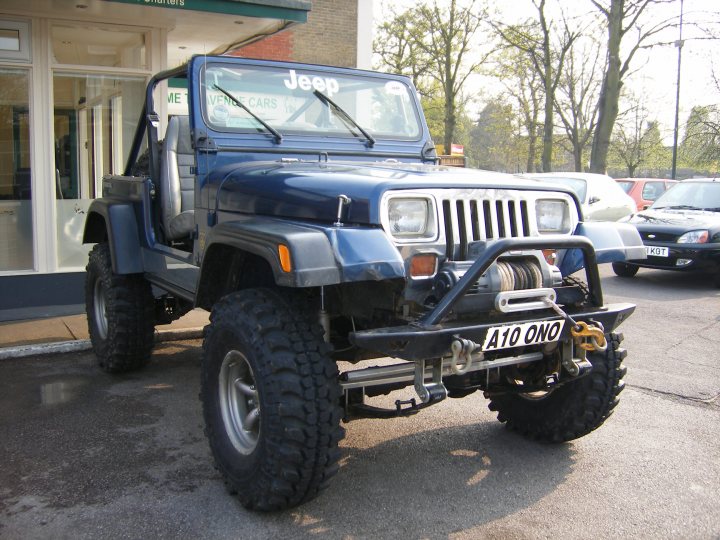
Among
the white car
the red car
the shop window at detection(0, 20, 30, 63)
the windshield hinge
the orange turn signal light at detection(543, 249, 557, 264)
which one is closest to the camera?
the orange turn signal light at detection(543, 249, 557, 264)

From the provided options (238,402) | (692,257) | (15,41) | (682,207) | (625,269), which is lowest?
(625,269)

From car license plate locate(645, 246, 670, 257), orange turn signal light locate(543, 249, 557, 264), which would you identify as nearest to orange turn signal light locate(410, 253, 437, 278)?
orange turn signal light locate(543, 249, 557, 264)

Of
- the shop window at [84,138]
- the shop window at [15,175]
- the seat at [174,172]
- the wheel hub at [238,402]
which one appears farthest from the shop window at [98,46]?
the wheel hub at [238,402]

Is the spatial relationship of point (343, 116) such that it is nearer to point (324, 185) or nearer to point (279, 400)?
point (324, 185)

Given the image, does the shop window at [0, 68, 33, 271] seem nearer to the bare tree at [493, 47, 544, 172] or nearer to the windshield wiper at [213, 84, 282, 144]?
the windshield wiper at [213, 84, 282, 144]

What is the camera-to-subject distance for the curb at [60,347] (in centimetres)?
601

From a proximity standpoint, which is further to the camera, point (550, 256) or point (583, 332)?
point (550, 256)

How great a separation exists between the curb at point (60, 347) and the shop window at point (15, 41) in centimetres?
341

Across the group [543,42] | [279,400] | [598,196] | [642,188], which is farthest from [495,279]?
[543,42]

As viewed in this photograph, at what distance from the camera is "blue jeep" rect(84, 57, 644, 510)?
2.95 m

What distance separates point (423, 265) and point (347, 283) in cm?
39

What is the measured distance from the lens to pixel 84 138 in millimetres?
8516

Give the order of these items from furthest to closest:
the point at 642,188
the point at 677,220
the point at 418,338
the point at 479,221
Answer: the point at 642,188 → the point at 677,220 → the point at 479,221 → the point at 418,338

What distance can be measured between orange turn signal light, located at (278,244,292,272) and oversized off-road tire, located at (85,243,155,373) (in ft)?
9.06
